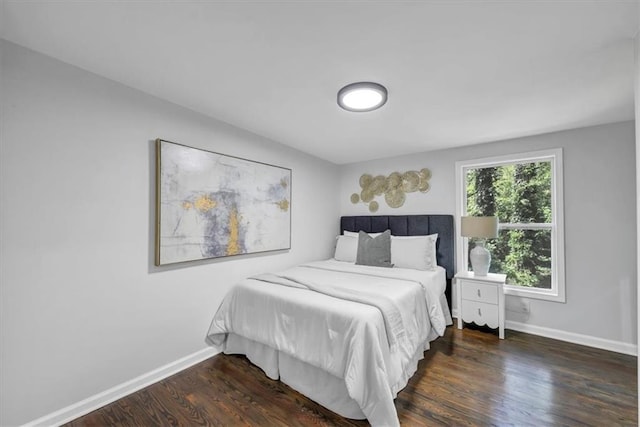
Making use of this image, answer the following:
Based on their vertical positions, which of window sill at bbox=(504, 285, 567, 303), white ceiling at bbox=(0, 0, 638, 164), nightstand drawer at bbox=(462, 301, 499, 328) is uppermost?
white ceiling at bbox=(0, 0, 638, 164)

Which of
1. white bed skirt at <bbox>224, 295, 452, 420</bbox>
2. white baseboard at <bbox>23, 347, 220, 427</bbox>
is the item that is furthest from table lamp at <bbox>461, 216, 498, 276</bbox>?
white baseboard at <bbox>23, 347, 220, 427</bbox>

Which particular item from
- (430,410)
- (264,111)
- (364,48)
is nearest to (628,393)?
(430,410)

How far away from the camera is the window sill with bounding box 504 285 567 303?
279 cm

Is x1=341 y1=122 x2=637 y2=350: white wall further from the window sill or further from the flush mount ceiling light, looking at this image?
the flush mount ceiling light

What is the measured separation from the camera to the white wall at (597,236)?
2.47 meters

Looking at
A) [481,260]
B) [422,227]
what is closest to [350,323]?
[481,260]

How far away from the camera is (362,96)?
199 cm

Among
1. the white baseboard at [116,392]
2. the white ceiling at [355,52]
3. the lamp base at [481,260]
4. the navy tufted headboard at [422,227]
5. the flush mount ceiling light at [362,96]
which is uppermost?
the white ceiling at [355,52]

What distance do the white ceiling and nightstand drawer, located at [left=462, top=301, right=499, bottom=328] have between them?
77.1 inches

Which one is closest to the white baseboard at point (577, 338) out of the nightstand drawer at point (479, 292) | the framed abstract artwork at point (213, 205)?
the nightstand drawer at point (479, 292)

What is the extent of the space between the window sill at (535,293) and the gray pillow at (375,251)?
138cm

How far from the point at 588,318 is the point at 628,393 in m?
0.91

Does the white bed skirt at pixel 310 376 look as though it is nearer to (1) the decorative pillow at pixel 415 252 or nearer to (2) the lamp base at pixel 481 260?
(1) the decorative pillow at pixel 415 252

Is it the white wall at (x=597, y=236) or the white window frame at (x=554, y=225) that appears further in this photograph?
the white window frame at (x=554, y=225)
